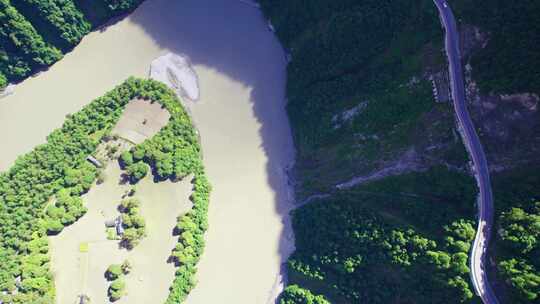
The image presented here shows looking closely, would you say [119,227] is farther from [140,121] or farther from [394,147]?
[394,147]

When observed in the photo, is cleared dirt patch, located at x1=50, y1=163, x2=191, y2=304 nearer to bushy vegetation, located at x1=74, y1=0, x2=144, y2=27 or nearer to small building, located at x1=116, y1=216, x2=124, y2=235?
small building, located at x1=116, y1=216, x2=124, y2=235

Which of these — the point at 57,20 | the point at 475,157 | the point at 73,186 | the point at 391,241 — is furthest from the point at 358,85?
the point at 57,20

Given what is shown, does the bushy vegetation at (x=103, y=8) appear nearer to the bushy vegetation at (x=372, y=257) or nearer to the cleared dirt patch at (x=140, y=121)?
the cleared dirt patch at (x=140, y=121)

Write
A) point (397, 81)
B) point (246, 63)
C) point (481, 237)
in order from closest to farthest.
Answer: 1. point (481, 237)
2. point (397, 81)
3. point (246, 63)

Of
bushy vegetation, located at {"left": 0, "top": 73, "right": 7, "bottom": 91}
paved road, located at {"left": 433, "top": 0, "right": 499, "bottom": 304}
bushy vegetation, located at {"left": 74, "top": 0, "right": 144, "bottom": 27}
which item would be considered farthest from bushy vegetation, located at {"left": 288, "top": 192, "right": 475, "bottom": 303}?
bushy vegetation, located at {"left": 0, "top": 73, "right": 7, "bottom": 91}

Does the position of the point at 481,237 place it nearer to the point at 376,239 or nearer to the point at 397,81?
the point at 376,239

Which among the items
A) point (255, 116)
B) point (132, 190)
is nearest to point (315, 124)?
point (255, 116)
